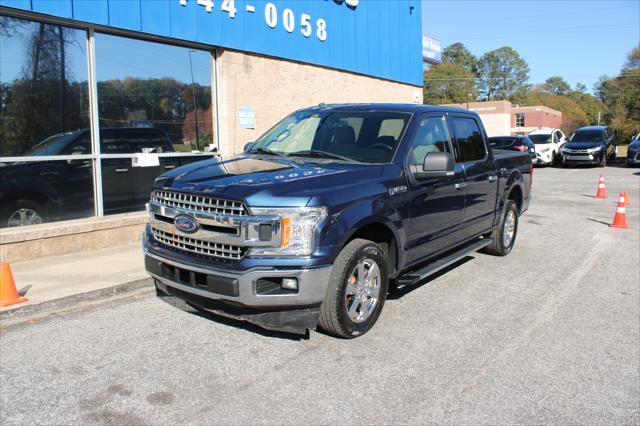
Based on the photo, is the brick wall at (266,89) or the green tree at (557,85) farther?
the green tree at (557,85)

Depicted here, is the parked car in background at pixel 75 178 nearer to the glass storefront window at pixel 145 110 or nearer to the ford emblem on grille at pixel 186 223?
the glass storefront window at pixel 145 110

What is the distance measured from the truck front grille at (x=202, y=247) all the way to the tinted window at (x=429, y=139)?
1.98 metres

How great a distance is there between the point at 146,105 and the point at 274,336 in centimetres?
570

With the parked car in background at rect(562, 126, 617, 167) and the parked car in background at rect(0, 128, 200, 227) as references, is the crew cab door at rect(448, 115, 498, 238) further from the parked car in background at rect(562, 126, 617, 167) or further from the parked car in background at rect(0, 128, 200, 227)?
the parked car in background at rect(562, 126, 617, 167)

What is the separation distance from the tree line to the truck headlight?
3471 inches

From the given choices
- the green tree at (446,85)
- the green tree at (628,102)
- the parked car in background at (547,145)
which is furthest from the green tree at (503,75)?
A: the parked car in background at (547,145)

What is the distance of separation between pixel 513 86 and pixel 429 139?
14392cm

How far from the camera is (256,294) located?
148 inches

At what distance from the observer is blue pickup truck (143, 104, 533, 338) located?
12.4 ft

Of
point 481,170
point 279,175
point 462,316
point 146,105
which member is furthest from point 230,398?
point 146,105

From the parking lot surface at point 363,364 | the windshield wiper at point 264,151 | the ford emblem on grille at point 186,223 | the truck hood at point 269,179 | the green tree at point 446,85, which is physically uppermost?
the green tree at point 446,85

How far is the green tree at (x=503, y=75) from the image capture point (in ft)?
449

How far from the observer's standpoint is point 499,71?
13750 centimetres

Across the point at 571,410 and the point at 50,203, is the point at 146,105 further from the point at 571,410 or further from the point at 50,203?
the point at 571,410
